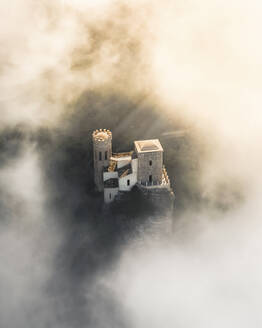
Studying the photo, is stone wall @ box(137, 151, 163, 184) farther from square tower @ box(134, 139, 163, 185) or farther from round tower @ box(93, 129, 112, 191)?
round tower @ box(93, 129, 112, 191)

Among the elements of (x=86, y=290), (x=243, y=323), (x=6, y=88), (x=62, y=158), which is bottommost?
(x=243, y=323)

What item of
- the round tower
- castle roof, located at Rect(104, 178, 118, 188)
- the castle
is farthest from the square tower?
the round tower

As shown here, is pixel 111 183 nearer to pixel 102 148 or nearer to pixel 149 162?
pixel 102 148

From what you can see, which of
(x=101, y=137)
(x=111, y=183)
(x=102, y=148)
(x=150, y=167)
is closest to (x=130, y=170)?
(x=150, y=167)

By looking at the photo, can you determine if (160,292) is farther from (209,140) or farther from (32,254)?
(209,140)

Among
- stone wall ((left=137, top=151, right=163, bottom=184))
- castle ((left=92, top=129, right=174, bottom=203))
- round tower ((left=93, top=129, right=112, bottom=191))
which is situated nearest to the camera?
stone wall ((left=137, top=151, right=163, bottom=184))

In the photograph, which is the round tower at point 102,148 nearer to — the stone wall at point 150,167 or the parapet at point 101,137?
the parapet at point 101,137

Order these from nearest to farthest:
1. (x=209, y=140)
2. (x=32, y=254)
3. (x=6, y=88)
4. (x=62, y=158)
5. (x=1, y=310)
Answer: (x=1, y=310), (x=32, y=254), (x=6, y=88), (x=62, y=158), (x=209, y=140)

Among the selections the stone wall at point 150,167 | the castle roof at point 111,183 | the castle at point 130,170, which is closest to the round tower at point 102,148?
the castle at point 130,170

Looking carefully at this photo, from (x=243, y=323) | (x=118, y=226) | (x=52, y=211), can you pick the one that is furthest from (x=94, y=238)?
(x=243, y=323)
